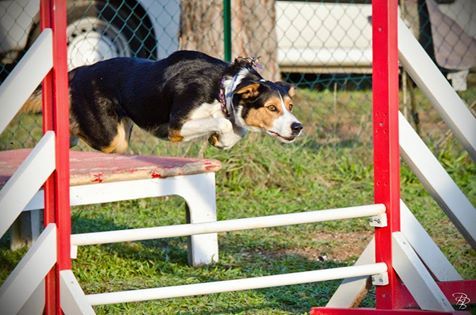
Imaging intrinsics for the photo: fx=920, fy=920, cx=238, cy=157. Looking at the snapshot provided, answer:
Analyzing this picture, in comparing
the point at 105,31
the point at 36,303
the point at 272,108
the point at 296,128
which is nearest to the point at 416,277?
the point at 296,128

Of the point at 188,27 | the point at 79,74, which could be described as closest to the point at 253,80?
the point at 79,74

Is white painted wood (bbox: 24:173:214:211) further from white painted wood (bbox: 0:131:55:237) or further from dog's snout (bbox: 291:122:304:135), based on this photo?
white painted wood (bbox: 0:131:55:237)

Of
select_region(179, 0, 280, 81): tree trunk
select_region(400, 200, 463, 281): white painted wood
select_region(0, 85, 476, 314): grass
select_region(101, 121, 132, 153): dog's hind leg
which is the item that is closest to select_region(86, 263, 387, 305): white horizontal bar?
select_region(400, 200, 463, 281): white painted wood

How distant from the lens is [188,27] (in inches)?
273

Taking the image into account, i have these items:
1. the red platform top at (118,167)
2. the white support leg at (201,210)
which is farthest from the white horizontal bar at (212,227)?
the white support leg at (201,210)

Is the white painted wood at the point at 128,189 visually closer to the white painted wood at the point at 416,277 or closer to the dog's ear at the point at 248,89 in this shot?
the dog's ear at the point at 248,89

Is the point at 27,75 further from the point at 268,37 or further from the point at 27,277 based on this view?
the point at 268,37

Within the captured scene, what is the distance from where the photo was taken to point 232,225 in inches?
136

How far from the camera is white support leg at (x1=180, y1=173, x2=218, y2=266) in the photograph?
477 centimetres

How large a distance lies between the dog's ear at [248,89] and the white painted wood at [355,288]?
2.83ft

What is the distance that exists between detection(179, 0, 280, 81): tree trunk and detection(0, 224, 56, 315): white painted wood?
3.53 m

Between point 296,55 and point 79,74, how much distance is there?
14.6ft

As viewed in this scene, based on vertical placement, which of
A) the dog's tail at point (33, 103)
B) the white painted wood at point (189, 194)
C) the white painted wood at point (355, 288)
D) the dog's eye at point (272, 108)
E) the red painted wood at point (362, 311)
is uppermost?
the dog's tail at point (33, 103)

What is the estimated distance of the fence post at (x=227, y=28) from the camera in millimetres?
6309
